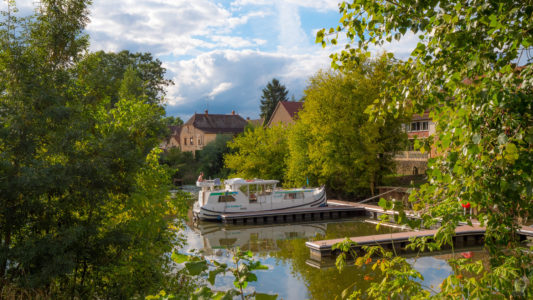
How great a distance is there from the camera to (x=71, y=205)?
8531mm

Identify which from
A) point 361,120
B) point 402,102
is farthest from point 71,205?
point 361,120

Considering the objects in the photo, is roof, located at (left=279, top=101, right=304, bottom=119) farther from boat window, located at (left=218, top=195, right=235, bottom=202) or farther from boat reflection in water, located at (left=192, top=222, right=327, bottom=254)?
boat reflection in water, located at (left=192, top=222, right=327, bottom=254)

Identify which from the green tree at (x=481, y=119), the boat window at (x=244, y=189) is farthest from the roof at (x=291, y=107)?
the green tree at (x=481, y=119)

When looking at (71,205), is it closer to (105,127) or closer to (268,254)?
(105,127)

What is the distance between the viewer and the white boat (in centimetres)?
2762

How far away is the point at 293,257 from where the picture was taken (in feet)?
59.6

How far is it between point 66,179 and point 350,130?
2385cm

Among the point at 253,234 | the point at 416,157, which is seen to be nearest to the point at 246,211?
the point at 253,234

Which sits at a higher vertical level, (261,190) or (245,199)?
(261,190)

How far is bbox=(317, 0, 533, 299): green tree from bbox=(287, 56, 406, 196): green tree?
26416 millimetres

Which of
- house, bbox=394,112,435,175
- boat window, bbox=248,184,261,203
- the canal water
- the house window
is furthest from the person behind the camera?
the house window

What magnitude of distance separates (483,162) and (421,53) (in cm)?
97

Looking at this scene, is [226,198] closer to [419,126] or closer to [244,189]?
[244,189]

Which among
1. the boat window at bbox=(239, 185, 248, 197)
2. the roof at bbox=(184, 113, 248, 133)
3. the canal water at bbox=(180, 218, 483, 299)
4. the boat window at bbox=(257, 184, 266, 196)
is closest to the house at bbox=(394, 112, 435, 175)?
the canal water at bbox=(180, 218, 483, 299)
